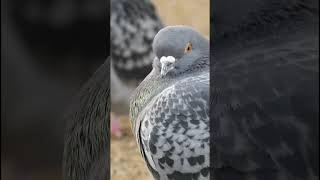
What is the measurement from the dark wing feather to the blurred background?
0.47 meters

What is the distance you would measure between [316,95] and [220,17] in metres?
0.38

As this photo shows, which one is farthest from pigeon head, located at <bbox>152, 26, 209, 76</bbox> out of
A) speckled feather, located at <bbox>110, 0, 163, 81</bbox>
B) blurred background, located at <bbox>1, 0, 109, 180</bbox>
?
blurred background, located at <bbox>1, 0, 109, 180</bbox>

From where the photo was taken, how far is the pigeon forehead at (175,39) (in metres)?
1.44

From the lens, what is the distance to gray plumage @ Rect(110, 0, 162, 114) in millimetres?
1547

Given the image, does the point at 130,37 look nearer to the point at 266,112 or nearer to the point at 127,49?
the point at 127,49

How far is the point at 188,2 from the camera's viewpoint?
144 cm

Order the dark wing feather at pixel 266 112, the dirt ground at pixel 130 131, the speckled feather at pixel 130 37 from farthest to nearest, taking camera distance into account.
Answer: the speckled feather at pixel 130 37 < the dirt ground at pixel 130 131 < the dark wing feather at pixel 266 112

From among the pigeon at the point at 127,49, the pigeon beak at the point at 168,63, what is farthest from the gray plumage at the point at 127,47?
the pigeon beak at the point at 168,63

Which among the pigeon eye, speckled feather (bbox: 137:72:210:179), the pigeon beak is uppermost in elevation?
the pigeon eye

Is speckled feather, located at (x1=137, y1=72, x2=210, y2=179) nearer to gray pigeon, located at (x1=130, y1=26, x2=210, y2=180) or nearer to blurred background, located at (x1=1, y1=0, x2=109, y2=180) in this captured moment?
gray pigeon, located at (x1=130, y1=26, x2=210, y2=180)

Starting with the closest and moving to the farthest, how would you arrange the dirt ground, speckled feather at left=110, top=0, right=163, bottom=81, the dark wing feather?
the dark wing feather, the dirt ground, speckled feather at left=110, top=0, right=163, bottom=81

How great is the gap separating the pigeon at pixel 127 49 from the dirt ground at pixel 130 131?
0.05 metres

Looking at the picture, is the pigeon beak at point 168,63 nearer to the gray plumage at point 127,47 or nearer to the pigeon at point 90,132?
the gray plumage at point 127,47

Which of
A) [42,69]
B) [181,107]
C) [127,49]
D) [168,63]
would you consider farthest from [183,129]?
[42,69]
